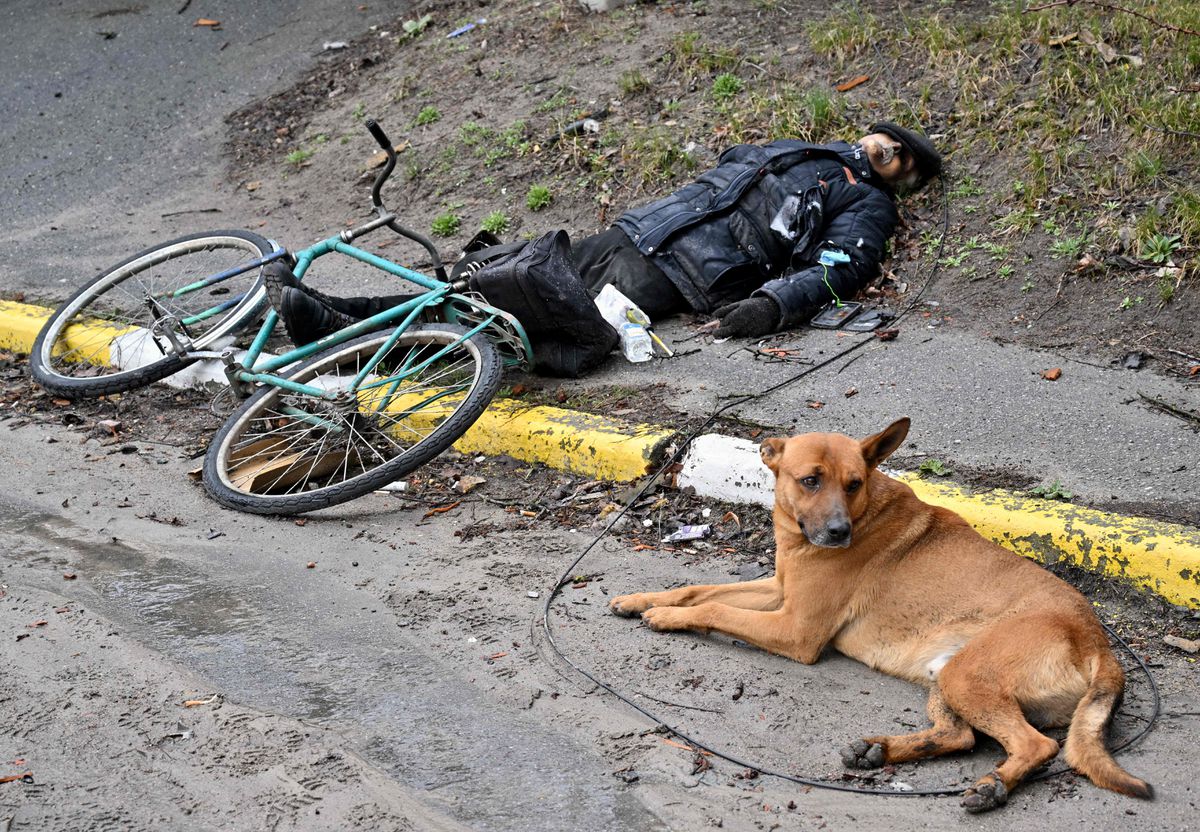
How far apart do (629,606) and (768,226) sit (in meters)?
3.15

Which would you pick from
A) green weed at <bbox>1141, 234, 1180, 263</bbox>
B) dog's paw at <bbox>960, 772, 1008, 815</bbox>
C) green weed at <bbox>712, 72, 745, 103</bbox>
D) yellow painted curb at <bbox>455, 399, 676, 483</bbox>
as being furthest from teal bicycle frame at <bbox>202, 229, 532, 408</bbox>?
green weed at <bbox>712, 72, 745, 103</bbox>

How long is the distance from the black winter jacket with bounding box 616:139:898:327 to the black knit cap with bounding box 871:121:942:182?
252mm

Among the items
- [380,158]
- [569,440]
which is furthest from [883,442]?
[380,158]

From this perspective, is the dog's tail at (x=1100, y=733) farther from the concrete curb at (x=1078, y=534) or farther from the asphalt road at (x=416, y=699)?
the concrete curb at (x=1078, y=534)

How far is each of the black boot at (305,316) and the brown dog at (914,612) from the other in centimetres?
241

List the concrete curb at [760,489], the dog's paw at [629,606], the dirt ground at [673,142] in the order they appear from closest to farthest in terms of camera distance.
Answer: the concrete curb at [760,489] < the dog's paw at [629,606] < the dirt ground at [673,142]

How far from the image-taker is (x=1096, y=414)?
483 centimetres

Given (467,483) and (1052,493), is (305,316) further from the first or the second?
(1052,493)

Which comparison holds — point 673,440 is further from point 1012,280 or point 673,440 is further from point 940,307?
point 1012,280

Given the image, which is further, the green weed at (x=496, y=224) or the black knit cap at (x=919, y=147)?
the green weed at (x=496, y=224)

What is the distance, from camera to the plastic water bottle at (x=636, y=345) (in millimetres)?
5930

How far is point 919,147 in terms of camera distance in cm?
656

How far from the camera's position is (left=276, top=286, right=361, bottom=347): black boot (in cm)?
543

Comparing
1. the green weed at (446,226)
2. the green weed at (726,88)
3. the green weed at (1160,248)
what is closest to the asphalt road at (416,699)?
the green weed at (1160,248)
